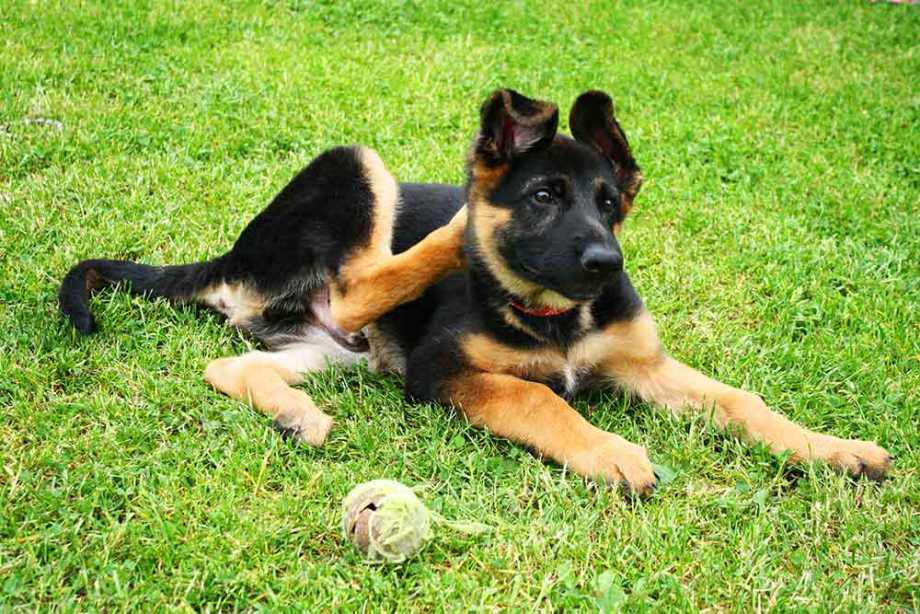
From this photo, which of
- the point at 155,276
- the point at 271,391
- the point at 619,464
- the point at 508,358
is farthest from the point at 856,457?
the point at 155,276

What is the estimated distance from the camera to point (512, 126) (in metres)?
3.80

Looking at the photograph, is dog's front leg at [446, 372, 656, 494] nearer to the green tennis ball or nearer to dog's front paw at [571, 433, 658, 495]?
dog's front paw at [571, 433, 658, 495]

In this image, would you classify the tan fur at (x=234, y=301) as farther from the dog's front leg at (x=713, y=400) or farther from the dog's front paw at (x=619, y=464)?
the dog's front paw at (x=619, y=464)

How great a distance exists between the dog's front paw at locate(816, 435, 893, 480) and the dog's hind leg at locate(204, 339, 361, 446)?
6.20 feet

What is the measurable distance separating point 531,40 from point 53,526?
7.40 metres

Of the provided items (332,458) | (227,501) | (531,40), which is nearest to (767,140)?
(531,40)

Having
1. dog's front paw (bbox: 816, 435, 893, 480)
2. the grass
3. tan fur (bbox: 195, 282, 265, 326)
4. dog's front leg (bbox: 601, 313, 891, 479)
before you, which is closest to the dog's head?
dog's front leg (bbox: 601, 313, 891, 479)

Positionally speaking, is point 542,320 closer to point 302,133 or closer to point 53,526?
point 53,526

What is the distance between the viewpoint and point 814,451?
3.52 meters

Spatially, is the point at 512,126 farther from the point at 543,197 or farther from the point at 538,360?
the point at 538,360

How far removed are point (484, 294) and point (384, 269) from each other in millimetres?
472

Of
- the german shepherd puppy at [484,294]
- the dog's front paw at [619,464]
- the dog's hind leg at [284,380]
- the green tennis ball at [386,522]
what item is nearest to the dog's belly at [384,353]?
the german shepherd puppy at [484,294]

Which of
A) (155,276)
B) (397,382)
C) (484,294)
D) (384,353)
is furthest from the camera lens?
(155,276)

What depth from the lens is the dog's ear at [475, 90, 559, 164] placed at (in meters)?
3.67
